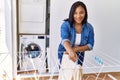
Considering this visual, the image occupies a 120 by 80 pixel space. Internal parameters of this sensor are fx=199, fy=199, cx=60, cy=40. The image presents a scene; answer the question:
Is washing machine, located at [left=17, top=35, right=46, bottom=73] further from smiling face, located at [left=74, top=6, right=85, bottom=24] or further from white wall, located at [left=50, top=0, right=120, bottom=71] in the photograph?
smiling face, located at [left=74, top=6, right=85, bottom=24]

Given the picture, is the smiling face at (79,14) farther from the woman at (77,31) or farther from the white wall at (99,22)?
the white wall at (99,22)

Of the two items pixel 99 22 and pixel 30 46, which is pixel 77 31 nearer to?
pixel 30 46

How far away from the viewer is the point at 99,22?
2342 millimetres

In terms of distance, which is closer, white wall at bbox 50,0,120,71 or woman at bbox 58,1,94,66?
woman at bbox 58,1,94,66

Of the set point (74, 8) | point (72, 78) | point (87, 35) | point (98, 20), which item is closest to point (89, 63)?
point (98, 20)

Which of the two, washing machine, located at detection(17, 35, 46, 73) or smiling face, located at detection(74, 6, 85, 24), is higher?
smiling face, located at detection(74, 6, 85, 24)

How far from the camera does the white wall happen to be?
2.19 meters

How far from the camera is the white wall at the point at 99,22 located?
2.19 meters

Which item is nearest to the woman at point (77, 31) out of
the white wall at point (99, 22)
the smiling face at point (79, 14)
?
the smiling face at point (79, 14)

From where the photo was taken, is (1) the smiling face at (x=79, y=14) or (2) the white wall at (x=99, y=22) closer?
(1) the smiling face at (x=79, y=14)

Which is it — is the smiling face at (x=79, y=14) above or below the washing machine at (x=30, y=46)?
above

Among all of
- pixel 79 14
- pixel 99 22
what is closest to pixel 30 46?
pixel 99 22

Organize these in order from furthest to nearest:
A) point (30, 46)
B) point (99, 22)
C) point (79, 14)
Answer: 1. point (99, 22)
2. point (30, 46)
3. point (79, 14)

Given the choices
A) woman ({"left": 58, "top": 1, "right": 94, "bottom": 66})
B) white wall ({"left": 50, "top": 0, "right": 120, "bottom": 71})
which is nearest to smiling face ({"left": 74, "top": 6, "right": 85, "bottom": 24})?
woman ({"left": 58, "top": 1, "right": 94, "bottom": 66})
